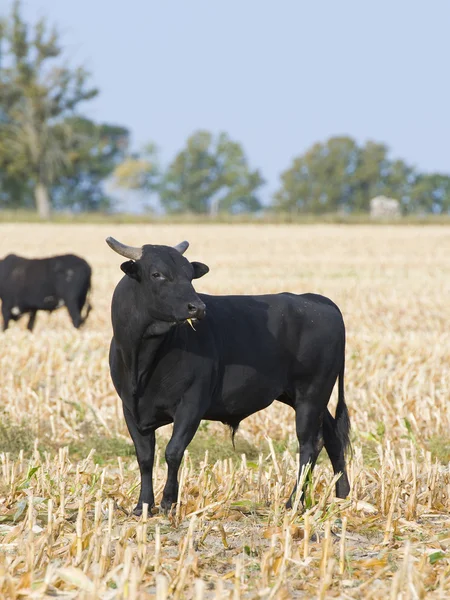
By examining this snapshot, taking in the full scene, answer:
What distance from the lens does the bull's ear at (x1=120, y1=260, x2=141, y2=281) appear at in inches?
231

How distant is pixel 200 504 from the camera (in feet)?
19.6

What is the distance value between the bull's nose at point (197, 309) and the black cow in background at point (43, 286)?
1267 cm

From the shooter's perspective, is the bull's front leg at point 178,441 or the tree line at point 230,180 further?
the tree line at point 230,180

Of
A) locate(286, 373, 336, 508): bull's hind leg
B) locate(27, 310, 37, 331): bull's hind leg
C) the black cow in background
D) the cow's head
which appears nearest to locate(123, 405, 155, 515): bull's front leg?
the cow's head

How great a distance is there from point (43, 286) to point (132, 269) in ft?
42.1

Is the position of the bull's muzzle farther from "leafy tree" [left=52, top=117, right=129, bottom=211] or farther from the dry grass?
"leafy tree" [left=52, top=117, right=129, bottom=211]

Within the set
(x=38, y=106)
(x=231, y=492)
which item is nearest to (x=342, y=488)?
(x=231, y=492)

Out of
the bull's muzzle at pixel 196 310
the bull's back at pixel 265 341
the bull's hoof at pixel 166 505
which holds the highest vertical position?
the bull's muzzle at pixel 196 310

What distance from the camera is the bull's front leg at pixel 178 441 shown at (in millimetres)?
5945

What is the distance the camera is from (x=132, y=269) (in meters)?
5.94

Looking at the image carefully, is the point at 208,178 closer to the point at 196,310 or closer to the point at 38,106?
the point at 38,106

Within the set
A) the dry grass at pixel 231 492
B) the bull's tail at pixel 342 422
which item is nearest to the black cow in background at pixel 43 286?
the dry grass at pixel 231 492

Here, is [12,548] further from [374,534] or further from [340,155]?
[340,155]

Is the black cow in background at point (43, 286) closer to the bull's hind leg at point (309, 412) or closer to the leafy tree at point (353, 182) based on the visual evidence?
the bull's hind leg at point (309, 412)
